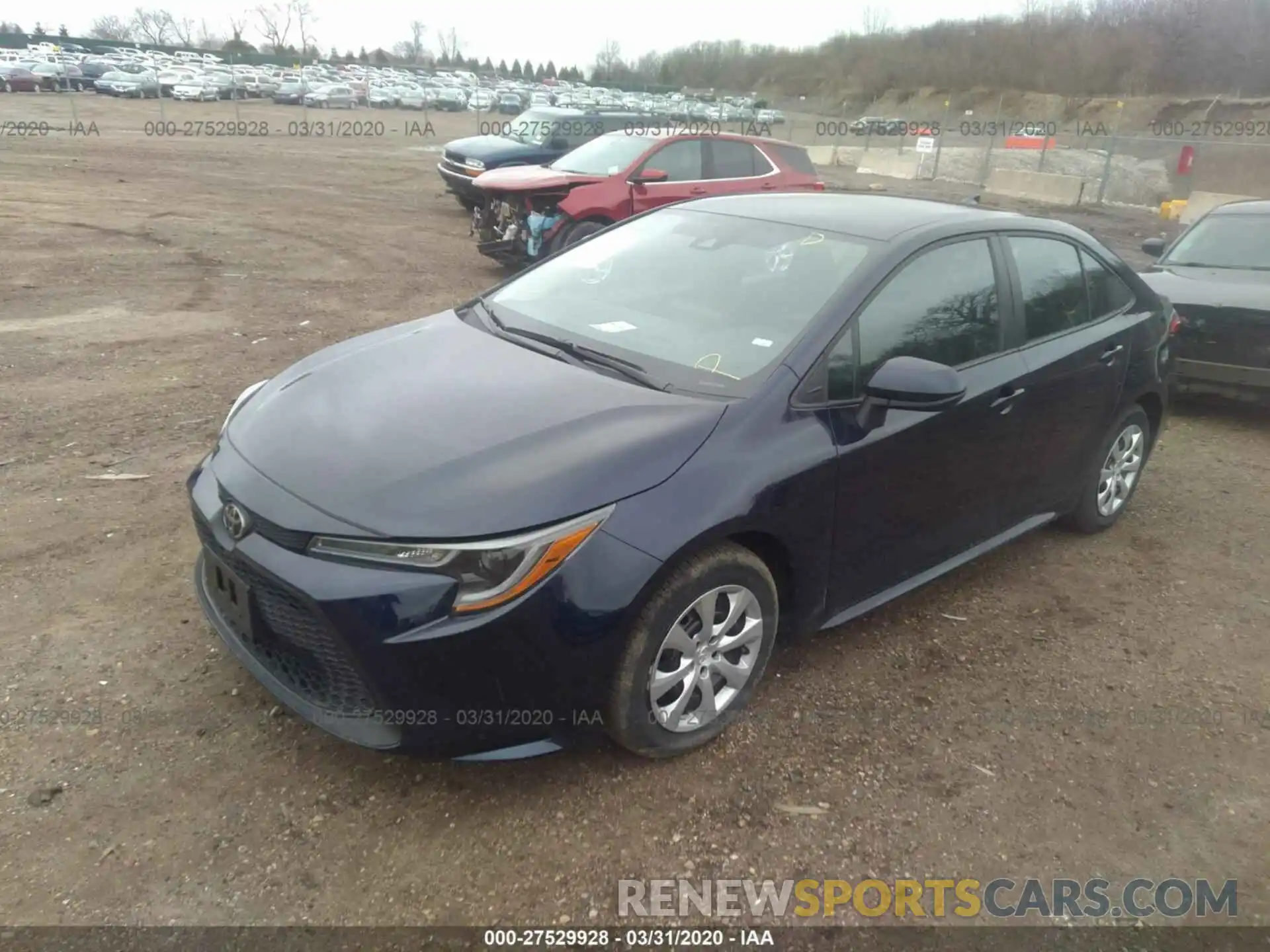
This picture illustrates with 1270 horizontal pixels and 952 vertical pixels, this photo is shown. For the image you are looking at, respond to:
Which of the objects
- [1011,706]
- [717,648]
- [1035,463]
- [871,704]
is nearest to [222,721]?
[717,648]

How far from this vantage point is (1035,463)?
403 cm

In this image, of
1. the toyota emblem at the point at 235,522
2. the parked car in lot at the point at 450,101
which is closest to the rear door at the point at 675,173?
the toyota emblem at the point at 235,522

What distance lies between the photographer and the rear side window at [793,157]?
1177 centimetres

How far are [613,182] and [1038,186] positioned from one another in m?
16.2

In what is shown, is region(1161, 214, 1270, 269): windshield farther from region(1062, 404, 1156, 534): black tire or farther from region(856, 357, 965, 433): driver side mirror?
region(856, 357, 965, 433): driver side mirror

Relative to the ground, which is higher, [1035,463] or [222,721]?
[1035,463]

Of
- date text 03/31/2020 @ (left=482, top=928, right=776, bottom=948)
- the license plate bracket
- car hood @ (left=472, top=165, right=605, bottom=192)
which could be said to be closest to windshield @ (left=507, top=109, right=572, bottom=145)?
car hood @ (left=472, top=165, right=605, bottom=192)

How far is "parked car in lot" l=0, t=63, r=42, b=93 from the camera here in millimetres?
40844

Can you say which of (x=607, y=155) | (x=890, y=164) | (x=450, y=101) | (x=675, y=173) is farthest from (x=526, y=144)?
(x=450, y=101)

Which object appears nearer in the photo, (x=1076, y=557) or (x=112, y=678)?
(x=112, y=678)

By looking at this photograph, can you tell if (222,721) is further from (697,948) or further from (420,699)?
(697,948)

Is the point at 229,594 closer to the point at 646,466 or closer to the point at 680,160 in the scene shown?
the point at 646,466

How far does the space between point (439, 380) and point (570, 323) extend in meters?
0.65

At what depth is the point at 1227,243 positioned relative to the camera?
736 centimetres
